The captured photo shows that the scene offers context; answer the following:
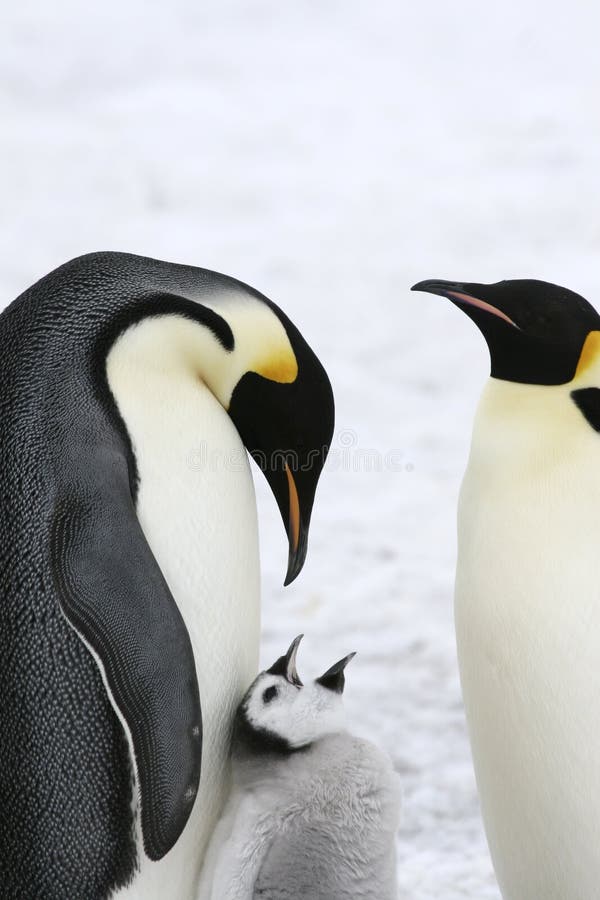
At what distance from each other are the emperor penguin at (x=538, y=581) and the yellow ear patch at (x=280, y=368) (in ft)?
0.81

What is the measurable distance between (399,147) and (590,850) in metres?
3.87

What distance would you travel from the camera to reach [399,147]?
504 cm

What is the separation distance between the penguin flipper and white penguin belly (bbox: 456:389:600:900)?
0.47m

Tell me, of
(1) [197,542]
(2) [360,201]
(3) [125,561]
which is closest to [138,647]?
(3) [125,561]

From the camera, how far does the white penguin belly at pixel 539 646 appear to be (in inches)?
60.6

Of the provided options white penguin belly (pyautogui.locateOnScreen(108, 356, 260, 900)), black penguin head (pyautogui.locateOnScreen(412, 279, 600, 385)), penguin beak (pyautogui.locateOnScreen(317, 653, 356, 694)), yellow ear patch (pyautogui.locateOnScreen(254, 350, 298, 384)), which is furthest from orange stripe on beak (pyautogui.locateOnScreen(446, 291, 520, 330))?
penguin beak (pyautogui.locateOnScreen(317, 653, 356, 694))

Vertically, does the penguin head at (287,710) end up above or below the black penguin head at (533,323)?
below

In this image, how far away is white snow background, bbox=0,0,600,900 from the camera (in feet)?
9.12

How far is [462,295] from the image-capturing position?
159 cm

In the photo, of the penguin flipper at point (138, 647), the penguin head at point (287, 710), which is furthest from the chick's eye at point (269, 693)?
the penguin flipper at point (138, 647)

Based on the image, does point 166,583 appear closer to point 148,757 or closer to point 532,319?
point 148,757

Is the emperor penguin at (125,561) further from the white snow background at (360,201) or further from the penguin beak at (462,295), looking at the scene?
Result: the white snow background at (360,201)

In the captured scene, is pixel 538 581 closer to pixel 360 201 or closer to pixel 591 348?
pixel 591 348

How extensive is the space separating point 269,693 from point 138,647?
Result: 0.75ft
